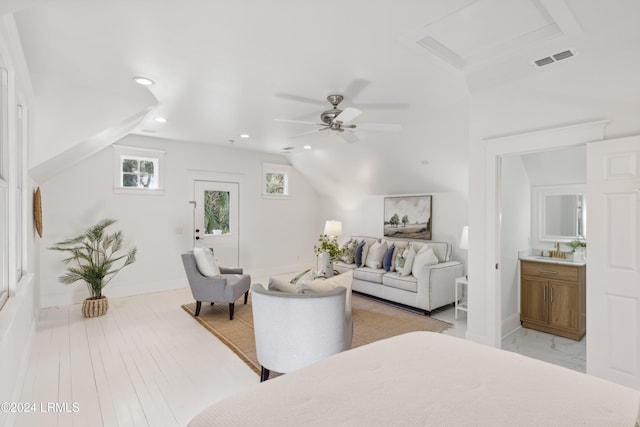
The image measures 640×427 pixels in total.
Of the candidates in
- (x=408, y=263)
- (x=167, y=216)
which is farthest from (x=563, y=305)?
(x=167, y=216)

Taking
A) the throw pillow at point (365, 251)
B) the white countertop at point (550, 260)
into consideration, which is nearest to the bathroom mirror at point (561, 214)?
the white countertop at point (550, 260)

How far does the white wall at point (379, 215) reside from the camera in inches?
209

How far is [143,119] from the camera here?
4.38 metres

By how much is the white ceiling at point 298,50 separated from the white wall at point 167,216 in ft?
5.76

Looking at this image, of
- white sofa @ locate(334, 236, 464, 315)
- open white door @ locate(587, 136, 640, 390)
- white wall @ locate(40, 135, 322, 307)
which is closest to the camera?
open white door @ locate(587, 136, 640, 390)

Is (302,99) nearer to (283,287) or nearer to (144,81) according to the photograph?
(144,81)

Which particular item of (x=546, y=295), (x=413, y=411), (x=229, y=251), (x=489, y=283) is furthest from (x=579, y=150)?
(x=229, y=251)

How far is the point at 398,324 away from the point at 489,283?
1.30m

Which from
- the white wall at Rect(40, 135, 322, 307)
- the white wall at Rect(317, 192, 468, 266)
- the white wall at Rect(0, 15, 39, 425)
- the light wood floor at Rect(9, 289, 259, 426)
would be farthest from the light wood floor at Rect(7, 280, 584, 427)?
the white wall at Rect(317, 192, 468, 266)

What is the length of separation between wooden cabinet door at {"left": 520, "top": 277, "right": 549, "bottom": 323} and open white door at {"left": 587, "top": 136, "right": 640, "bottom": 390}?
1260 millimetres

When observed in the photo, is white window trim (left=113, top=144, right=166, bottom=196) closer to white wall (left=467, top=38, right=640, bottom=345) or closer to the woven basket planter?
the woven basket planter

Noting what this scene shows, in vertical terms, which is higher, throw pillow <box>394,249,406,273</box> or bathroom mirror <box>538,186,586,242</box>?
bathroom mirror <box>538,186,586,242</box>

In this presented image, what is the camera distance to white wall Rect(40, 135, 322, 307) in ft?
15.6

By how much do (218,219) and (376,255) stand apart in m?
3.08
